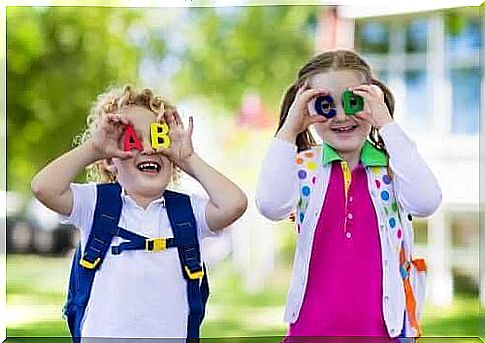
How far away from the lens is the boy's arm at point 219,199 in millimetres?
3326

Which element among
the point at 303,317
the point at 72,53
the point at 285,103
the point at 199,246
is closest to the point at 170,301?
the point at 199,246

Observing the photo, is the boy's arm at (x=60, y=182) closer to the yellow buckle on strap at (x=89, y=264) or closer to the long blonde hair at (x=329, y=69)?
the yellow buckle on strap at (x=89, y=264)

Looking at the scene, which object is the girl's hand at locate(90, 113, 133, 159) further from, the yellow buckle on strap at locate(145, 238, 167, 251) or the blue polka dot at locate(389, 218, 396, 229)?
the blue polka dot at locate(389, 218, 396, 229)

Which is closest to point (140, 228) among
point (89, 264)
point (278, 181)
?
point (89, 264)

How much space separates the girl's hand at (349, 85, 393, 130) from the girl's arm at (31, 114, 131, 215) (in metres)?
0.72

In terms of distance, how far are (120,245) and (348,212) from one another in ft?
2.26

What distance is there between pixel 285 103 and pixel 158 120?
431 millimetres

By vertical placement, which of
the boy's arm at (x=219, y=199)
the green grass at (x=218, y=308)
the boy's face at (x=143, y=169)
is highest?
the boy's face at (x=143, y=169)

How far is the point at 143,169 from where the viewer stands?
342cm

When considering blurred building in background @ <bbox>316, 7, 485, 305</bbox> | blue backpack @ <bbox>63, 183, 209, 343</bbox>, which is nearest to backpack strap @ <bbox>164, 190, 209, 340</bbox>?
blue backpack @ <bbox>63, 183, 209, 343</bbox>

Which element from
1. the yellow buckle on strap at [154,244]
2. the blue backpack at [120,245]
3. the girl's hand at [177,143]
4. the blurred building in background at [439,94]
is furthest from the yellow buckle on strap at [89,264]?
the blurred building in background at [439,94]

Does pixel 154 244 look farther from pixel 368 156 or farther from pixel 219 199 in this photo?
pixel 368 156

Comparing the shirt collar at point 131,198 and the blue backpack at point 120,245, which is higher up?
the shirt collar at point 131,198

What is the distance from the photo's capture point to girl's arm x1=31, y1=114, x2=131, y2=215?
127 inches
